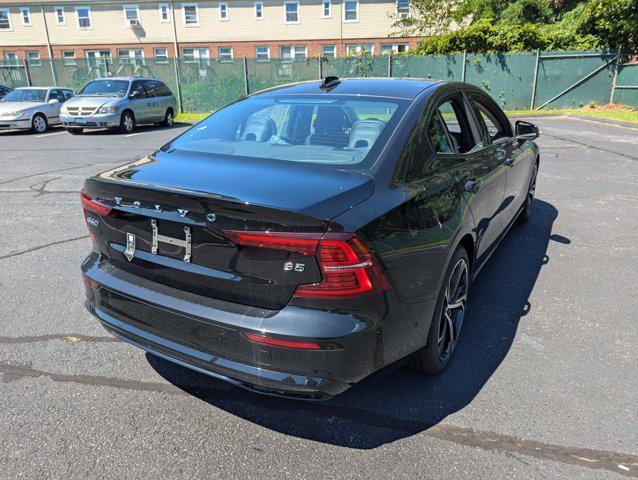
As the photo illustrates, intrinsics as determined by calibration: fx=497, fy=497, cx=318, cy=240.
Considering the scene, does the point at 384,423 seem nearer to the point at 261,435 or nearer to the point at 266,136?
the point at 261,435

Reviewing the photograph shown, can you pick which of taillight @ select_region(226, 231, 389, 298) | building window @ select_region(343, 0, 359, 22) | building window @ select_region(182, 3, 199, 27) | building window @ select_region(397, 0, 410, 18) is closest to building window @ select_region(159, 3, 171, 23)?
building window @ select_region(182, 3, 199, 27)

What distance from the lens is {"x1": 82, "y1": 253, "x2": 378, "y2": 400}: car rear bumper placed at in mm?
2096

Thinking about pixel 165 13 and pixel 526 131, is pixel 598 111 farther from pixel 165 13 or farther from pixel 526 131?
pixel 165 13

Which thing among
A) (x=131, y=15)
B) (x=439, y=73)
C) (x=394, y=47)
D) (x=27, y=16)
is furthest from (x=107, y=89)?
(x=27, y=16)

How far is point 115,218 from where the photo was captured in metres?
2.54

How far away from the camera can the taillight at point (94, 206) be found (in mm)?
2566

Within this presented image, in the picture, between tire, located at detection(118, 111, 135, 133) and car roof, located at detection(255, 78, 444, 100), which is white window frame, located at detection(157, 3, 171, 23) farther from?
car roof, located at detection(255, 78, 444, 100)

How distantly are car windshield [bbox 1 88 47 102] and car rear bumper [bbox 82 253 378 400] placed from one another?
17602mm

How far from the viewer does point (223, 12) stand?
34594 mm

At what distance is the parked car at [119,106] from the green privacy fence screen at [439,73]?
4530mm

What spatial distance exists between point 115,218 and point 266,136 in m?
1.13

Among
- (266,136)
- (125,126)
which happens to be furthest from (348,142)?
(125,126)

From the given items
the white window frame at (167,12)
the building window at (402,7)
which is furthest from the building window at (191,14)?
the building window at (402,7)

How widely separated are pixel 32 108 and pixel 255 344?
671 inches
